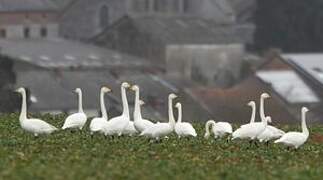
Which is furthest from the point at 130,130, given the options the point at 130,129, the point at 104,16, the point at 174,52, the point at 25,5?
the point at 104,16

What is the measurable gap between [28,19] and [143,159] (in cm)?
10639

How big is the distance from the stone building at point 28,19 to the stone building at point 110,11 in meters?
2.05

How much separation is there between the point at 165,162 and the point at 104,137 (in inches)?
197

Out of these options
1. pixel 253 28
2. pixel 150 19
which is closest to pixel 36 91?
pixel 150 19

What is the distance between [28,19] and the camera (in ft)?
420

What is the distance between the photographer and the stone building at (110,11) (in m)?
132

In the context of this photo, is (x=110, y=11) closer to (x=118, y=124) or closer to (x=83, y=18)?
(x=83, y=18)

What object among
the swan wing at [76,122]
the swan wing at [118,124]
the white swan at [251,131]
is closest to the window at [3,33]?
the swan wing at [76,122]

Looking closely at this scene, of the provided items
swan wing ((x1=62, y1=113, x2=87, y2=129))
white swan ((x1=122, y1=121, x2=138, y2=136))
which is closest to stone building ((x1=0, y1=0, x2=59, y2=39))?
swan wing ((x1=62, y1=113, x2=87, y2=129))

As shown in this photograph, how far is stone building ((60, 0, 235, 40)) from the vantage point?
433 ft

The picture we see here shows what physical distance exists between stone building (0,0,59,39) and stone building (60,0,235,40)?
2.05 meters

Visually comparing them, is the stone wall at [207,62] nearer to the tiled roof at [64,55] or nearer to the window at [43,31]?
the tiled roof at [64,55]

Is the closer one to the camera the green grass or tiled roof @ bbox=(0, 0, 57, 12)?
the green grass

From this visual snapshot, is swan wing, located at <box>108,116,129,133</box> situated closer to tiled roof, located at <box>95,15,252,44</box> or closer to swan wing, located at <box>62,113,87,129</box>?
swan wing, located at <box>62,113,87,129</box>
